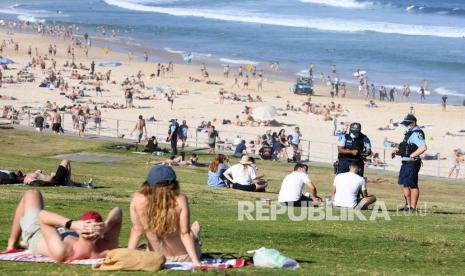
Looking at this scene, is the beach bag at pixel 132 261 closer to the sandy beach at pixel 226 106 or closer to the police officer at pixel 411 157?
the police officer at pixel 411 157

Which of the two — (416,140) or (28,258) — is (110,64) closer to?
(416,140)

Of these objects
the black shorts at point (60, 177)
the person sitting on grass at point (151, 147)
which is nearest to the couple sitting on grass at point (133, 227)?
the black shorts at point (60, 177)

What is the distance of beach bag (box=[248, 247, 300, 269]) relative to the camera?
9203 millimetres

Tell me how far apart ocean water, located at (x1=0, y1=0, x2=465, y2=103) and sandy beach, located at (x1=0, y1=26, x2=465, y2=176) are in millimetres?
4669

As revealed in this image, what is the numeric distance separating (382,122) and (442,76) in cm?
2002

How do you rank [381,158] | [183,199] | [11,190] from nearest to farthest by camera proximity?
[183,199] → [11,190] → [381,158]

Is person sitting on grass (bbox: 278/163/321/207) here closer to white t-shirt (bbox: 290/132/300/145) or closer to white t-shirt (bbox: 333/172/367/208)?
white t-shirt (bbox: 333/172/367/208)

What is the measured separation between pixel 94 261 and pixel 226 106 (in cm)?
4034

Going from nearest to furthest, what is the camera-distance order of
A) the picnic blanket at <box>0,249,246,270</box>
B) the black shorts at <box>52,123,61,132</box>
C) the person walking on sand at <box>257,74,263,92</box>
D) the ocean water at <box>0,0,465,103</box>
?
the picnic blanket at <box>0,249,246,270</box> → the black shorts at <box>52,123,61,132</box> → the person walking on sand at <box>257,74,263,92</box> → the ocean water at <box>0,0,465,103</box>

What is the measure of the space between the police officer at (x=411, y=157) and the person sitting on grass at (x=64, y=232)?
23.5ft

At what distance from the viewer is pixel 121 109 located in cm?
4616

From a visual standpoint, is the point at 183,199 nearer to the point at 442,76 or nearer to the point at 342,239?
the point at 342,239

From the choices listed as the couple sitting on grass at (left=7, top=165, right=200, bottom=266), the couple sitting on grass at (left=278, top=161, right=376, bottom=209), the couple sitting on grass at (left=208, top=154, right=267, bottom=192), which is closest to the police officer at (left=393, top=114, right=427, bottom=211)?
the couple sitting on grass at (left=278, top=161, right=376, bottom=209)

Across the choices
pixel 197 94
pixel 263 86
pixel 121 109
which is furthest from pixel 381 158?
pixel 263 86
